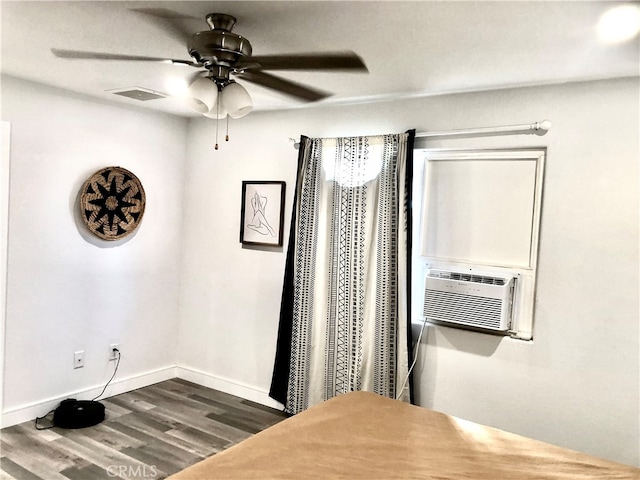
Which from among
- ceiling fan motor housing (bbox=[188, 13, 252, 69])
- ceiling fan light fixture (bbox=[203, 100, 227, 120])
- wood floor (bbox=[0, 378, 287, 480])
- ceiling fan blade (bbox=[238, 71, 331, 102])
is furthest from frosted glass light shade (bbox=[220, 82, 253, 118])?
wood floor (bbox=[0, 378, 287, 480])

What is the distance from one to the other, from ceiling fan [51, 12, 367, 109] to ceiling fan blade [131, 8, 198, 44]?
0.17 ft

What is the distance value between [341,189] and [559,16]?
1817 millimetres

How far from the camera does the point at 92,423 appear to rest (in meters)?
3.43

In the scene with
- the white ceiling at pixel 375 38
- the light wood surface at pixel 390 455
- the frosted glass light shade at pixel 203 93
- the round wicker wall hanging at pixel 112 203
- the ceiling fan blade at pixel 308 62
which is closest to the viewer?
the light wood surface at pixel 390 455

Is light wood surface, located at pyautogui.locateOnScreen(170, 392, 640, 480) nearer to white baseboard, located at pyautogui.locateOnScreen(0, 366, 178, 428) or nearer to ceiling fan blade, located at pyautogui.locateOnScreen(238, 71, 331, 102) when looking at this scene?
ceiling fan blade, located at pyautogui.locateOnScreen(238, 71, 331, 102)

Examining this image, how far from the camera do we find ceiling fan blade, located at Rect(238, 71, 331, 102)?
284cm

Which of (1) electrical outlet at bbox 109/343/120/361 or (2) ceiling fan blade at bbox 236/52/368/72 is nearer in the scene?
(2) ceiling fan blade at bbox 236/52/368/72

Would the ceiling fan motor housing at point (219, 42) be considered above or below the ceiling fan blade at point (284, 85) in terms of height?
below

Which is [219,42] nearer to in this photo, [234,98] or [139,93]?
[234,98]

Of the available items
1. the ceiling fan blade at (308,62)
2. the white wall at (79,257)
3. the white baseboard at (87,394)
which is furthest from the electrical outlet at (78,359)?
the ceiling fan blade at (308,62)

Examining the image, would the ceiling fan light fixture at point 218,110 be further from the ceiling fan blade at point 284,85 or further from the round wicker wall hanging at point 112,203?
the round wicker wall hanging at point 112,203

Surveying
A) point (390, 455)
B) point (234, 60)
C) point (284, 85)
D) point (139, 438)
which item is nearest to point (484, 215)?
point (284, 85)

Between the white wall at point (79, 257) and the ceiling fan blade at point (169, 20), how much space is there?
164cm

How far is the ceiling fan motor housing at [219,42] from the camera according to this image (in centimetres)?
203
